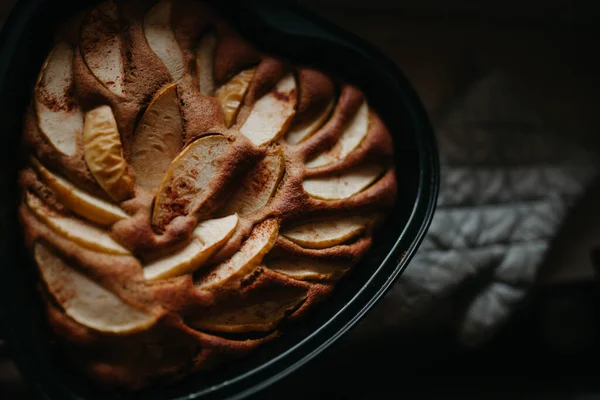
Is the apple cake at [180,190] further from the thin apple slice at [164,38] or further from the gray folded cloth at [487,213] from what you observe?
the gray folded cloth at [487,213]

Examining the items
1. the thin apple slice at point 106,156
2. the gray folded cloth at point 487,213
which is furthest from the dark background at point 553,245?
the thin apple slice at point 106,156

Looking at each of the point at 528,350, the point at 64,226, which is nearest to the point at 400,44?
the point at 528,350

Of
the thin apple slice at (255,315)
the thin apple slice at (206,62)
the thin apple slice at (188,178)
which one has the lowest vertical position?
the thin apple slice at (255,315)

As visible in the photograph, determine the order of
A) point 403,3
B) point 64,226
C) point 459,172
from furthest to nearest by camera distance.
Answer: point 403,3
point 459,172
point 64,226

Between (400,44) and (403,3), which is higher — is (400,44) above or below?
below

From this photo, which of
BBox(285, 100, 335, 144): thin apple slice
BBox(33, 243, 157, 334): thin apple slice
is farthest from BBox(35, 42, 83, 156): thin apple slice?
BBox(285, 100, 335, 144): thin apple slice

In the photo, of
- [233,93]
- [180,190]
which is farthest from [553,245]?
[180,190]

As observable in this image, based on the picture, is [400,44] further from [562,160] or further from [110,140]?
[110,140]
